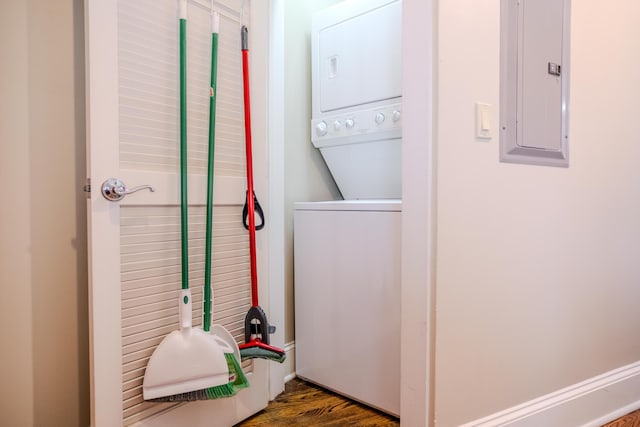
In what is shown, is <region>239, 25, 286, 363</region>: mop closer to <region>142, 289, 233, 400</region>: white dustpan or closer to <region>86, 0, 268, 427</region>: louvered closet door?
<region>86, 0, 268, 427</region>: louvered closet door

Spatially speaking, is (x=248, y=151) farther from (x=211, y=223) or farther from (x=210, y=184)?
(x=211, y=223)

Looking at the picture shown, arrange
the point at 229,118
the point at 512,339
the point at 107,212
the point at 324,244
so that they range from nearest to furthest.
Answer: the point at 107,212 → the point at 512,339 → the point at 229,118 → the point at 324,244

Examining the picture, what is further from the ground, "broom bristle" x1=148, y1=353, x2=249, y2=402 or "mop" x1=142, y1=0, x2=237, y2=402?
"mop" x1=142, y1=0, x2=237, y2=402

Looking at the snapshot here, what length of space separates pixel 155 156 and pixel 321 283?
3.01 feet

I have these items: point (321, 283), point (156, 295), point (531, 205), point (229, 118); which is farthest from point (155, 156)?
point (531, 205)

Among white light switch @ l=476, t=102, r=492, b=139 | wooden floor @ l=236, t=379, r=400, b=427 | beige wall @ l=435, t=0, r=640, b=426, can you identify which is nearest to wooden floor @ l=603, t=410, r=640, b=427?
beige wall @ l=435, t=0, r=640, b=426

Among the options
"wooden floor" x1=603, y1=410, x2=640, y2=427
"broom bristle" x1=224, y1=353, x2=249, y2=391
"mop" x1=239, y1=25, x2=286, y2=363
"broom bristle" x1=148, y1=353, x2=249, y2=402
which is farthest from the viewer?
"wooden floor" x1=603, y1=410, x2=640, y2=427

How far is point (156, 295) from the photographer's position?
1.34 meters

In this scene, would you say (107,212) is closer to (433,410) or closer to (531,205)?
(433,410)

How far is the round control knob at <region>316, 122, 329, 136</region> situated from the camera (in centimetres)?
200

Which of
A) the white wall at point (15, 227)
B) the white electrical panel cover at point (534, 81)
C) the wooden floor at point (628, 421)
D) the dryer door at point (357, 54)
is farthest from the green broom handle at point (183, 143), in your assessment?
the wooden floor at point (628, 421)

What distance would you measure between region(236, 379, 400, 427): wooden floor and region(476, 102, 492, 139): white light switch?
3.76 ft

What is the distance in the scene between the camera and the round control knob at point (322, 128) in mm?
1995

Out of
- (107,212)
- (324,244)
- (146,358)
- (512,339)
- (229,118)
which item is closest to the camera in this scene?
(107,212)
